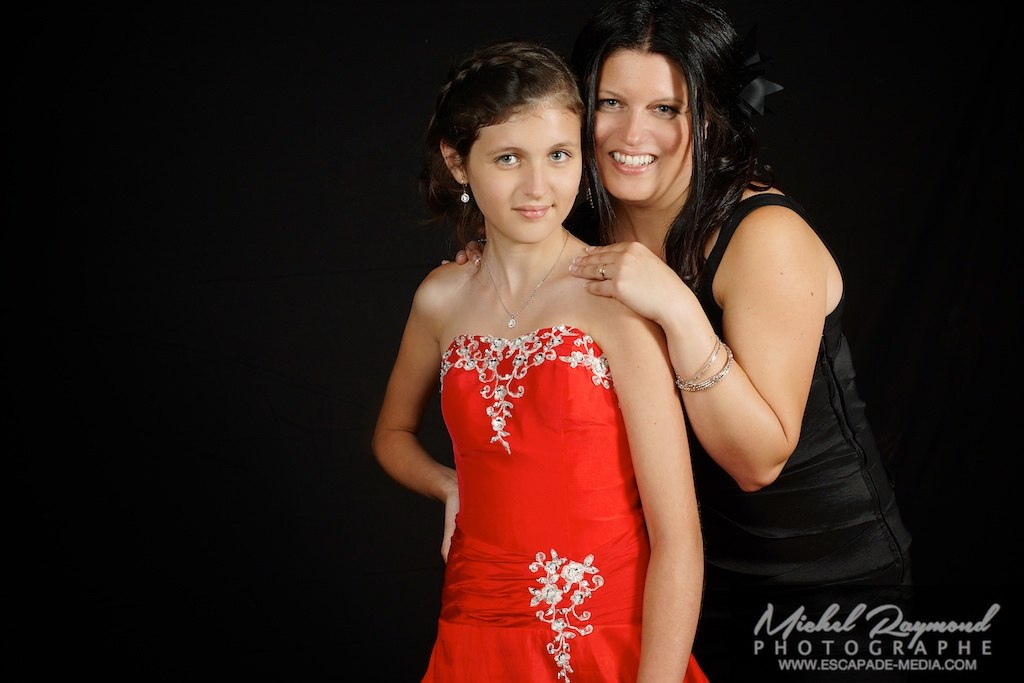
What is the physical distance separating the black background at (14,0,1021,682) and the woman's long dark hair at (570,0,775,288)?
1097 mm

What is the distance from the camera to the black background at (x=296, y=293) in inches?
119

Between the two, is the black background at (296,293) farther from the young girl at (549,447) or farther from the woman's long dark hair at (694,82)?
the young girl at (549,447)

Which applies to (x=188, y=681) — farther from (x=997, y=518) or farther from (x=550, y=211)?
(x=997, y=518)

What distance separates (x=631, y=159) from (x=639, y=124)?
7cm

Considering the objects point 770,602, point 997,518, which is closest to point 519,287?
point 770,602

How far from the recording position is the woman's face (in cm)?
194

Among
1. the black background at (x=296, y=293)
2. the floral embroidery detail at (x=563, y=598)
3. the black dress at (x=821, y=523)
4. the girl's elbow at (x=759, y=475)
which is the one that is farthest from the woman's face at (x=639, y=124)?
the black background at (x=296, y=293)

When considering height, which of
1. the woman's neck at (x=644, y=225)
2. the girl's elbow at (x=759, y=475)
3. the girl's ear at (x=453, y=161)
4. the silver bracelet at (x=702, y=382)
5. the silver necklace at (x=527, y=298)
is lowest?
the girl's elbow at (x=759, y=475)

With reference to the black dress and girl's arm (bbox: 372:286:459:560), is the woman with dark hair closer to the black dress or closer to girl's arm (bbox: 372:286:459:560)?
the black dress

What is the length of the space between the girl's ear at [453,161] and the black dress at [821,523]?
685mm

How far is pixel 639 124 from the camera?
6.36 feet

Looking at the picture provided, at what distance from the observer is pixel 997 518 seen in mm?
3270

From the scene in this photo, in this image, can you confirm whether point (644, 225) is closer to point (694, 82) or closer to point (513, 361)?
point (694, 82)

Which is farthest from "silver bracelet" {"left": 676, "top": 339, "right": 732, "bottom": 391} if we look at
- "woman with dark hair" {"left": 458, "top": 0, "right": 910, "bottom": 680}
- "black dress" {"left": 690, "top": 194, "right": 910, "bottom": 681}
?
"black dress" {"left": 690, "top": 194, "right": 910, "bottom": 681}
